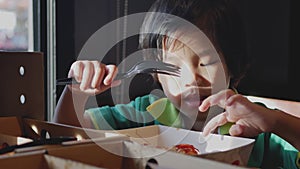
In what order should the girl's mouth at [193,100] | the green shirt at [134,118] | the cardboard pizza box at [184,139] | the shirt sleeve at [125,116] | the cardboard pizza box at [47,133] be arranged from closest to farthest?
the cardboard pizza box at [47,133] → the cardboard pizza box at [184,139] → the green shirt at [134,118] → the girl's mouth at [193,100] → the shirt sleeve at [125,116]

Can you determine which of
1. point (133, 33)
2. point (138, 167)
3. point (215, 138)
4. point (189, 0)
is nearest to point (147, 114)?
point (133, 33)

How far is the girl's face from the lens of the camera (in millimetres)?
1170

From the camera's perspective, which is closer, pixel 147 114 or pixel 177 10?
pixel 177 10

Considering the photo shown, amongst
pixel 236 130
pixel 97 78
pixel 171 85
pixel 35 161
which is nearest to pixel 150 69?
pixel 171 85

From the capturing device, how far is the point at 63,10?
5.45 ft

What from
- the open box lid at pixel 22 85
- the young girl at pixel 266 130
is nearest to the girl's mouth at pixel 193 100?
the young girl at pixel 266 130

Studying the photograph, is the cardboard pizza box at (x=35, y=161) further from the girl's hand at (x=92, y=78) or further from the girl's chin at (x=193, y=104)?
the girl's chin at (x=193, y=104)

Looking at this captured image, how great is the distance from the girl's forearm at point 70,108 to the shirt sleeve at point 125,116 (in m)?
0.13

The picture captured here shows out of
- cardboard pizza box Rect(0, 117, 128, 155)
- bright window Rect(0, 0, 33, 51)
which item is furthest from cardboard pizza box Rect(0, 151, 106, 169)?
bright window Rect(0, 0, 33, 51)

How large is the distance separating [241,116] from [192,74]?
21 cm

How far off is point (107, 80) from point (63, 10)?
59 cm

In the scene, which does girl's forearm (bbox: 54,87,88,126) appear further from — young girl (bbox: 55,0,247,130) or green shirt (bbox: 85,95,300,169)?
green shirt (bbox: 85,95,300,169)

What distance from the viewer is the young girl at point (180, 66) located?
1.12m

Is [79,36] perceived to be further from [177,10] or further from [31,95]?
[31,95]
